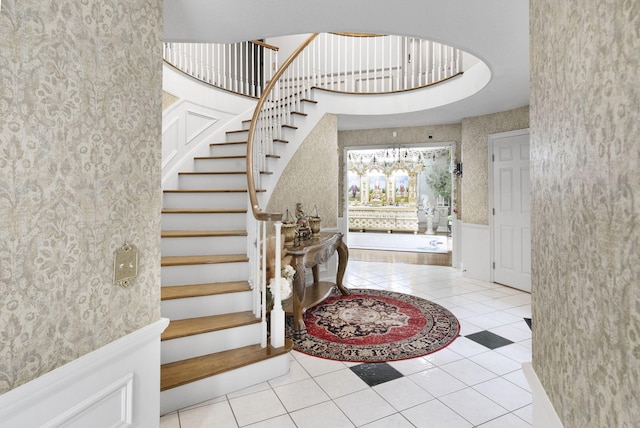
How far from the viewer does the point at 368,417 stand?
6.52 ft

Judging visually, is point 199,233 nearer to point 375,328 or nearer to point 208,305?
point 208,305

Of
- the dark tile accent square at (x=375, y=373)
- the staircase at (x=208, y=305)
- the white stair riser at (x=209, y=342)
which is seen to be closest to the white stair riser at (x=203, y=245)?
the staircase at (x=208, y=305)

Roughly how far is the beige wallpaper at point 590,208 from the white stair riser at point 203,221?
2878mm

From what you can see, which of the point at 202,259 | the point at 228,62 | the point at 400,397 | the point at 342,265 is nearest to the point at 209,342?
the point at 202,259

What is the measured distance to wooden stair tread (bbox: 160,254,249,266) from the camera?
2.69 m

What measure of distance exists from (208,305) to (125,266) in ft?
4.40

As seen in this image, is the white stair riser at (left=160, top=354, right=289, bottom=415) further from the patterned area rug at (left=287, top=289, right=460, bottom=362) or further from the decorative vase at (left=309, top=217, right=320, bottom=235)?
the decorative vase at (left=309, top=217, right=320, bottom=235)

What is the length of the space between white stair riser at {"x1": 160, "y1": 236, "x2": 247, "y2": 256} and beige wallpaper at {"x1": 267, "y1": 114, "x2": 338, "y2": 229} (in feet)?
3.40

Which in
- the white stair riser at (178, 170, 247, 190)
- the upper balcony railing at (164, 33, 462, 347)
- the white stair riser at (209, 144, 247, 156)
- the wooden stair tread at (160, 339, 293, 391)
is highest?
the upper balcony railing at (164, 33, 462, 347)

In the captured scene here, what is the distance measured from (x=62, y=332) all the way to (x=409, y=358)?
2408 millimetres

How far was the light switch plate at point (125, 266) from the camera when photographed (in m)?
1.28

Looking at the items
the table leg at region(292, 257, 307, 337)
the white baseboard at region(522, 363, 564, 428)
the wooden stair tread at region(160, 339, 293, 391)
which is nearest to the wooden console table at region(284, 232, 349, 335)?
the table leg at region(292, 257, 307, 337)

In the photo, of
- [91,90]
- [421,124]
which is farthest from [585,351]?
[421,124]

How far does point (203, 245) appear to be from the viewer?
120 inches
